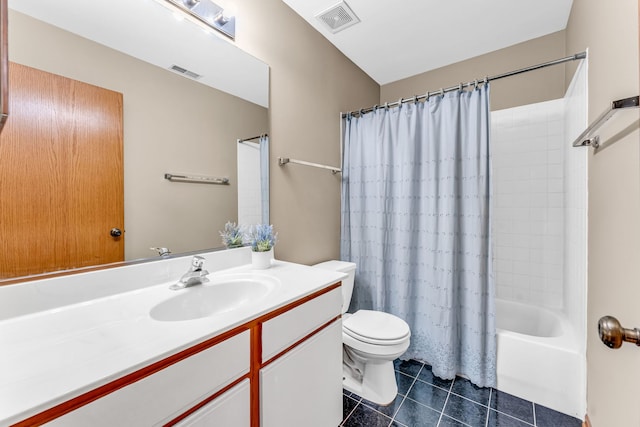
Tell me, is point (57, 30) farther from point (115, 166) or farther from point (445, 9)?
point (445, 9)

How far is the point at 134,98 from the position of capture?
1.12m

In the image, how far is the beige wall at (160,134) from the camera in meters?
0.94

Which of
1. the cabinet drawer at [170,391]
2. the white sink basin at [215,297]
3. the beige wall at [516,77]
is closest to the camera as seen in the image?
the cabinet drawer at [170,391]

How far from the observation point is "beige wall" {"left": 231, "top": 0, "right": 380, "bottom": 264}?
1.70 meters

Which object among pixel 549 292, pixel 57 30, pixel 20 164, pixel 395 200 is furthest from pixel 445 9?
pixel 20 164

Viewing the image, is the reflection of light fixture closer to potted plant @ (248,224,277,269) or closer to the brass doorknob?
potted plant @ (248,224,277,269)

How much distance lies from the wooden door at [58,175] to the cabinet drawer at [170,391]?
64 centimetres

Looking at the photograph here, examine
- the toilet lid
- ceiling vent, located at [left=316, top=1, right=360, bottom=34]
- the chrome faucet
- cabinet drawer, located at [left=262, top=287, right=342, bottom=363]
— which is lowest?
the toilet lid

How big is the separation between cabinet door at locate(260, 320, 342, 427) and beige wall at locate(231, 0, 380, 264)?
2.37ft

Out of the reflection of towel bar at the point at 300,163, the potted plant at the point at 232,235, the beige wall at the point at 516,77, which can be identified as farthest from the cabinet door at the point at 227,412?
the beige wall at the point at 516,77

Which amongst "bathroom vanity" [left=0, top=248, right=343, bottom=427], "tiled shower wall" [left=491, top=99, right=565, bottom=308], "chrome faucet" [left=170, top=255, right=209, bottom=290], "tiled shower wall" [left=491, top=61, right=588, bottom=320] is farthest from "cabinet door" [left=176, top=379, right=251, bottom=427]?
"tiled shower wall" [left=491, top=99, right=565, bottom=308]

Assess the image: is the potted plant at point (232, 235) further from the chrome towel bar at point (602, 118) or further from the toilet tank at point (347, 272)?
the chrome towel bar at point (602, 118)

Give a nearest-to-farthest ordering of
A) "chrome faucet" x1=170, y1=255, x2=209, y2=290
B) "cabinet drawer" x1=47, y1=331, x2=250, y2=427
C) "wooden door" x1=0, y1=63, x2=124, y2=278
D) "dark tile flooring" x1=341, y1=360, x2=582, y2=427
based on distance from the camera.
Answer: "cabinet drawer" x1=47, y1=331, x2=250, y2=427
"wooden door" x1=0, y1=63, x2=124, y2=278
"chrome faucet" x1=170, y1=255, x2=209, y2=290
"dark tile flooring" x1=341, y1=360, x2=582, y2=427

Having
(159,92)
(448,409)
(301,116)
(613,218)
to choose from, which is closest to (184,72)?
(159,92)
